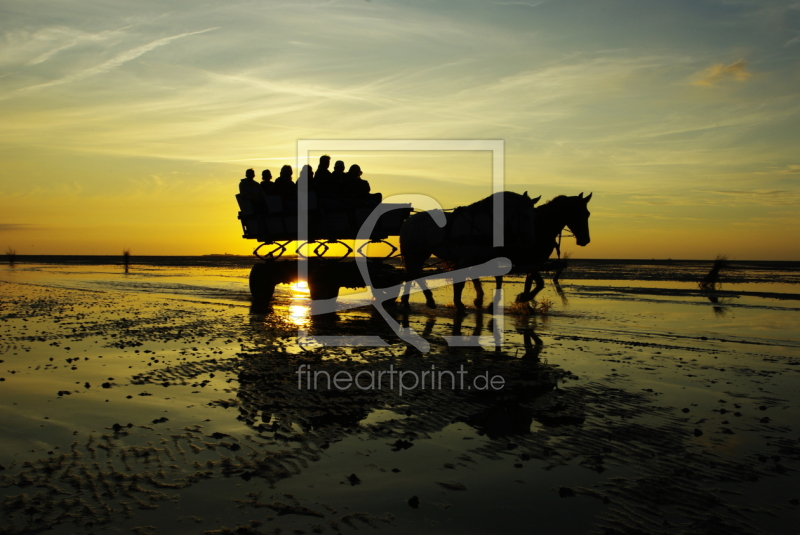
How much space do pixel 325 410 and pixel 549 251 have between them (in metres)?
9.95

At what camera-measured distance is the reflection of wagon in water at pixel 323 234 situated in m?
14.1

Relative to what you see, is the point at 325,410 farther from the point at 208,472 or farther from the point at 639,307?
the point at 639,307

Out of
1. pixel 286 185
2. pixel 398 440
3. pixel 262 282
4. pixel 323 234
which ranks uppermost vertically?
pixel 286 185

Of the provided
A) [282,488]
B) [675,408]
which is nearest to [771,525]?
[675,408]

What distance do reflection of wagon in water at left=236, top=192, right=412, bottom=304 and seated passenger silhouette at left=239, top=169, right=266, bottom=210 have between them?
97 mm

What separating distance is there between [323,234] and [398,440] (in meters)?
9.29

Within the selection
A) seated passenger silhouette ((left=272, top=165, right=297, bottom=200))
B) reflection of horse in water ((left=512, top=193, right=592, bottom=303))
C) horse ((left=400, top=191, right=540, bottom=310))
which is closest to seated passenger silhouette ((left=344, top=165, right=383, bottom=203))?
seated passenger silhouette ((left=272, top=165, right=297, bottom=200))

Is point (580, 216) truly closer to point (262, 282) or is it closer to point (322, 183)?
point (322, 183)

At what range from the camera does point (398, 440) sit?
556 centimetres

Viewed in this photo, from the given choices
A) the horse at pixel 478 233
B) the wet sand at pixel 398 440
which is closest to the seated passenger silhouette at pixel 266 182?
the horse at pixel 478 233

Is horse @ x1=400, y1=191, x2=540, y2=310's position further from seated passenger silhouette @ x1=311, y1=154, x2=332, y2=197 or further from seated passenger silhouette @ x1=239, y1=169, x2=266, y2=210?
seated passenger silhouette @ x1=239, y1=169, x2=266, y2=210

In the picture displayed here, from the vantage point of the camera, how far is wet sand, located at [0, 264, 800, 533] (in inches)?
160

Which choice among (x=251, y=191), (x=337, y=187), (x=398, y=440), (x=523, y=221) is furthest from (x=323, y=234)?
(x=398, y=440)

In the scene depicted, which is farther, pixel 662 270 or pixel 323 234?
pixel 662 270
